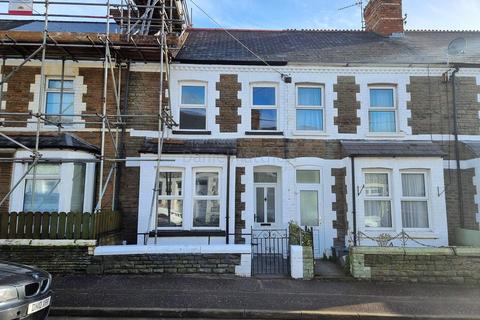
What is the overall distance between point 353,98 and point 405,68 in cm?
200

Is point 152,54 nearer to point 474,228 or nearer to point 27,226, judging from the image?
point 27,226

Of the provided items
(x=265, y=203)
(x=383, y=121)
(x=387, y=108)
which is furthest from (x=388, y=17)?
(x=265, y=203)

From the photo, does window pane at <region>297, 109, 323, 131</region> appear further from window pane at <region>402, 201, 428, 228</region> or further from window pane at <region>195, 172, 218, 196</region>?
window pane at <region>402, 201, 428, 228</region>

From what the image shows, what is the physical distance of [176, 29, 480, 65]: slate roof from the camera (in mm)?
12594

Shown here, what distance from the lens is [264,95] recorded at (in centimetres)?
1253

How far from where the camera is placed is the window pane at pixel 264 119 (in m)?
12.3

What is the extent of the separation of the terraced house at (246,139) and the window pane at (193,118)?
3 cm

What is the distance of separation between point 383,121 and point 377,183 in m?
2.24

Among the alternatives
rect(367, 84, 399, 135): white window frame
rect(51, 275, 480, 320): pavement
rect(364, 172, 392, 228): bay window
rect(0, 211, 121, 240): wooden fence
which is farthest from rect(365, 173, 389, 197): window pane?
rect(0, 211, 121, 240): wooden fence

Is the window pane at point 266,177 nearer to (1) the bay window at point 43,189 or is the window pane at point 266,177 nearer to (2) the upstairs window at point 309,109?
(2) the upstairs window at point 309,109

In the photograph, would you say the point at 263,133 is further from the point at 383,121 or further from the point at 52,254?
the point at 52,254

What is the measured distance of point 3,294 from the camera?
14.8 ft

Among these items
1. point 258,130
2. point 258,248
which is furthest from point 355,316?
point 258,130

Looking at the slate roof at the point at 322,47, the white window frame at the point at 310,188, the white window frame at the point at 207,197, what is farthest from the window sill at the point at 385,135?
the white window frame at the point at 207,197
